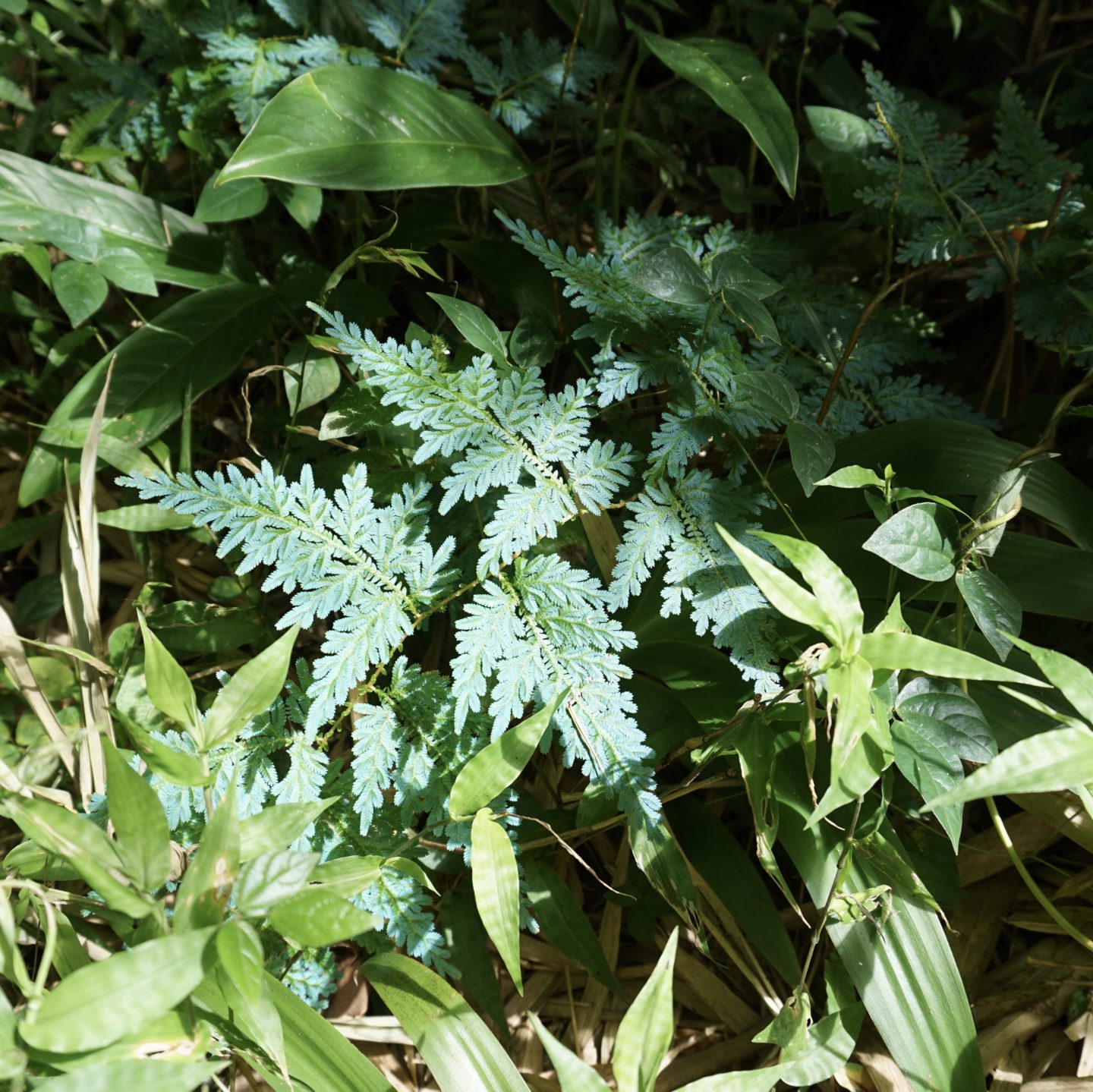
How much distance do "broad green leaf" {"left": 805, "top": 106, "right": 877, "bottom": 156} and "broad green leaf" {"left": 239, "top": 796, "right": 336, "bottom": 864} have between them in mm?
1162

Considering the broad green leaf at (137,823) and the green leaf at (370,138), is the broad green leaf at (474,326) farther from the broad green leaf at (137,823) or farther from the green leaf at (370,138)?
the broad green leaf at (137,823)

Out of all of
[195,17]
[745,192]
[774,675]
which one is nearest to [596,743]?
[774,675]

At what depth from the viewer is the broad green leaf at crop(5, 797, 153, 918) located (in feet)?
2.13

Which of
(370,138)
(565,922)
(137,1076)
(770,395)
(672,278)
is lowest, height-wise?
(565,922)

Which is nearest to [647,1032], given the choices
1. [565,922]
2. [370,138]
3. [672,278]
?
[565,922]

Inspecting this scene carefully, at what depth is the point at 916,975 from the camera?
94 cm

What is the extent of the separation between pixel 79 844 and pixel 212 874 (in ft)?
0.34

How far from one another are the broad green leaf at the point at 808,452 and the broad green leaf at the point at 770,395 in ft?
0.06

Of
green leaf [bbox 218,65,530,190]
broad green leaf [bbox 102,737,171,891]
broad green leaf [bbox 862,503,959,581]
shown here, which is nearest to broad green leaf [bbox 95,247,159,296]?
green leaf [bbox 218,65,530,190]

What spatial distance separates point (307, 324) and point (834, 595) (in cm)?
95

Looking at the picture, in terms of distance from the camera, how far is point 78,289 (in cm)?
116

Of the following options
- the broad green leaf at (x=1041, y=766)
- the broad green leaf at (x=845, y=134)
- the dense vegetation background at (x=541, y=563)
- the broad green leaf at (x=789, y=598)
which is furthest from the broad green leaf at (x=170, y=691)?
the broad green leaf at (x=845, y=134)

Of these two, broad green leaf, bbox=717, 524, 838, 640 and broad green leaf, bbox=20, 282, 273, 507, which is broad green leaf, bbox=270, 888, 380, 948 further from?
broad green leaf, bbox=20, 282, 273, 507

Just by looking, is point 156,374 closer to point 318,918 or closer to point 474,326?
point 474,326
